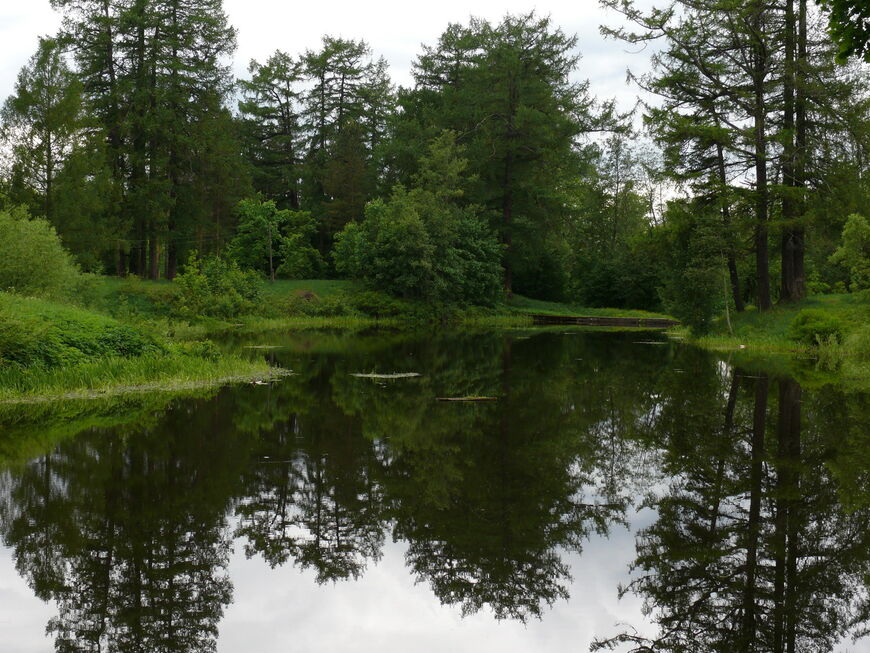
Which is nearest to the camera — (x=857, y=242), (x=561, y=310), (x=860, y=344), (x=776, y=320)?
(x=860, y=344)

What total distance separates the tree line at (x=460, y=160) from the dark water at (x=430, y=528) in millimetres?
17631

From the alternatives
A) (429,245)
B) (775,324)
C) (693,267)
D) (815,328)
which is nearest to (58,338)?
(815,328)

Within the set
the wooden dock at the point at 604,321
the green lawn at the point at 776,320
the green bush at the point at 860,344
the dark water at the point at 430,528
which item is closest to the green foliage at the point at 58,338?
the dark water at the point at 430,528

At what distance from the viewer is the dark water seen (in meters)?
4.44

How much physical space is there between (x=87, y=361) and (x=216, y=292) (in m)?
23.3

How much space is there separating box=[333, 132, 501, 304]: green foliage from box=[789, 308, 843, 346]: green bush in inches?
851

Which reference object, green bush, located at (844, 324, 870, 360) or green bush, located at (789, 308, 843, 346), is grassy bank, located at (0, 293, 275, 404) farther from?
green bush, located at (789, 308, 843, 346)

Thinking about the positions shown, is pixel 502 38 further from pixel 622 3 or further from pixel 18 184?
pixel 18 184

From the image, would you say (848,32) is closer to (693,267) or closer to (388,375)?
(388,375)

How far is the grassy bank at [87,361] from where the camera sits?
12.0 m

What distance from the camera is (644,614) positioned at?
4.66m

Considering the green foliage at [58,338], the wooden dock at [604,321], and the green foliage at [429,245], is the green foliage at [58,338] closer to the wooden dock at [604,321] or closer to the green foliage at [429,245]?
the green foliage at [429,245]

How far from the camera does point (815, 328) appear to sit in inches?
846

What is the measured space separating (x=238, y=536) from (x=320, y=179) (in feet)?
168
